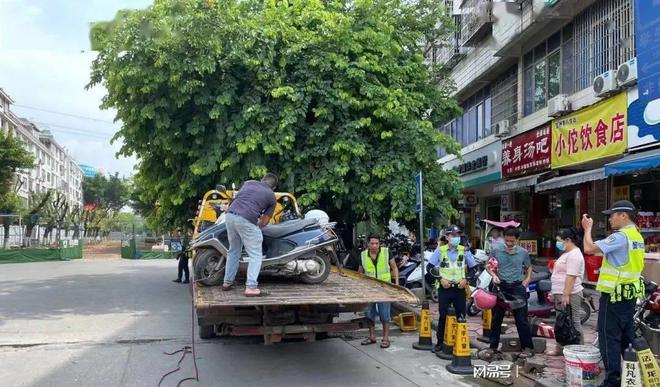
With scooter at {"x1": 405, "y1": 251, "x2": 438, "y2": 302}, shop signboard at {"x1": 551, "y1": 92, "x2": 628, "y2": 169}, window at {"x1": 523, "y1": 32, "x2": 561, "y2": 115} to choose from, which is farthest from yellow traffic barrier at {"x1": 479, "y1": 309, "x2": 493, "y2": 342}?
window at {"x1": 523, "y1": 32, "x2": 561, "y2": 115}

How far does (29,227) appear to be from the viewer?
36.1 m

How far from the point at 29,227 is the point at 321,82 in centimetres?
3127

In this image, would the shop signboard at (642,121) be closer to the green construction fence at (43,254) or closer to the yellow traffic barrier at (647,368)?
the yellow traffic barrier at (647,368)

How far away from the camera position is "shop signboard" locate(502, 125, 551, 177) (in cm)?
1390

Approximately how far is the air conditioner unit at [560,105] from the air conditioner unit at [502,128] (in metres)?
2.89

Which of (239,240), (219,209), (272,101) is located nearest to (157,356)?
(239,240)

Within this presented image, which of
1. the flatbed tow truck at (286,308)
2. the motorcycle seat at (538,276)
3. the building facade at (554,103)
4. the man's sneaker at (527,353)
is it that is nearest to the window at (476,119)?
the building facade at (554,103)

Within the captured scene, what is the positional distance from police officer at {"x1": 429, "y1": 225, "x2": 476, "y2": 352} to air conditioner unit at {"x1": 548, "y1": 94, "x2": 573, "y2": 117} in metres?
7.09

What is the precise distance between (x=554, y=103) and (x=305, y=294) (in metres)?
9.34

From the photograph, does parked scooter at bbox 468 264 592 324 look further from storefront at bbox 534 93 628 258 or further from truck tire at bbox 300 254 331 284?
truck tire at bbox 300 254 331 284

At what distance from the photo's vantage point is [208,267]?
24.6 feet

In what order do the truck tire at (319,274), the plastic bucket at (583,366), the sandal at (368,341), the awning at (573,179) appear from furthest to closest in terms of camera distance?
the awning at (573,179), the sandal at (368,341), the truck tire at (319,274), the plastic bucket at (583,366)

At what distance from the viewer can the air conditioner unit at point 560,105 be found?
12945mm

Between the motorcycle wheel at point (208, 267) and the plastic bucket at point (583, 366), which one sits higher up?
the motorcycle wheel at point (208, 267)
